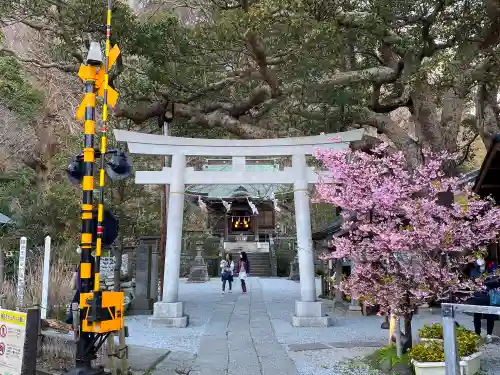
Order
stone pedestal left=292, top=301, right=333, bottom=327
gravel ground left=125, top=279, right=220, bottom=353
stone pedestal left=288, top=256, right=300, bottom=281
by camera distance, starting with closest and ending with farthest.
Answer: gravel ground left=125, top=279, right=220, bottom=353 < stone pedestal left=292, top=301, right=333, bottom=327 < stone pedestal left=288, top=256, right=300, bottom=281

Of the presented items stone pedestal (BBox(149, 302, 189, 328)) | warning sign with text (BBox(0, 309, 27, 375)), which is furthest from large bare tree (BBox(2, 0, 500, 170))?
warning sign with text (BBox(0, 309, 27, 375))

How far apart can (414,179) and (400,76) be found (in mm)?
4993

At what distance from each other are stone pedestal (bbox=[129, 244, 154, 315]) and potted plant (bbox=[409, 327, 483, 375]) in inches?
357

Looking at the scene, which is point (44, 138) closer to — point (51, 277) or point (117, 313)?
point (51, 277)

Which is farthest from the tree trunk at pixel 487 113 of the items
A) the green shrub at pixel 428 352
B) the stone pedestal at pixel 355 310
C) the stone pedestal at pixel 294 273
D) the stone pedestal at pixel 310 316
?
the stone pedestal at pixel 294 273

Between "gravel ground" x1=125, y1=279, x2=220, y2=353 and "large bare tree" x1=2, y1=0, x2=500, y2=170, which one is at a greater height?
"large bare tree" x1=2, y1=0, x2=500, y2=170

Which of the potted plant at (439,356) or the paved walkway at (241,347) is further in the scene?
the paved walkway at (241,347)

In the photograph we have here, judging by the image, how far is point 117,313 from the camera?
517 cm

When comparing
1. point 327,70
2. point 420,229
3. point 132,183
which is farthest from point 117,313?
point 132,183

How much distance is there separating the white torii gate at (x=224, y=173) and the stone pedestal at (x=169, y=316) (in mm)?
65

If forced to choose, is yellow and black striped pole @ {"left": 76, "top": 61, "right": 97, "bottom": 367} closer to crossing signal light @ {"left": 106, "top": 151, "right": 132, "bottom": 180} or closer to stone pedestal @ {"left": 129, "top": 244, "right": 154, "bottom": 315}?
crossing signal light @ {"left": 106, "top": 151, "right": 132, "bottom": 180}

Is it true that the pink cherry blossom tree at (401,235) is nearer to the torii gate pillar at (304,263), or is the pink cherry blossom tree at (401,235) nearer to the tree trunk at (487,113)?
the torii gate pillar at (304,263)

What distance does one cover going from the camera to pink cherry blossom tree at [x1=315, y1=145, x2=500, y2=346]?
5750 mm

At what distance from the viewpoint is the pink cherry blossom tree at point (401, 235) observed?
5750 mm
